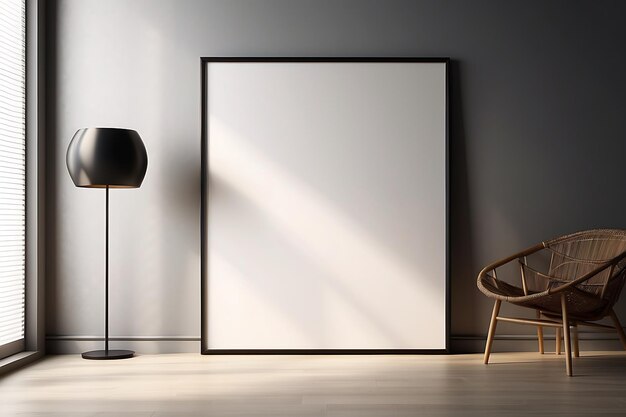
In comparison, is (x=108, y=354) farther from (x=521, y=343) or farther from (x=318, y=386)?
(x=521, y=343)

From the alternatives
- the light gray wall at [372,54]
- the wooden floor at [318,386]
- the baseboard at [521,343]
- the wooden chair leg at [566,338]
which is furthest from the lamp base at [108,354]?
the wooden chair leg at [566,338]

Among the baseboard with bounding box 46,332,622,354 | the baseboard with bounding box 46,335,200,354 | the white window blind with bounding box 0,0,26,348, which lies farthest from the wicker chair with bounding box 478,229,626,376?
the white window blind with bounding box 0,0,26,348

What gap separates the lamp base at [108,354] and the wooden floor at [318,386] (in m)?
0.06

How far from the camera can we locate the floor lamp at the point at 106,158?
3.78 metres

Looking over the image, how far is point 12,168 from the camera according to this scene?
391cm

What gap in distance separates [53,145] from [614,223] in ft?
11.1

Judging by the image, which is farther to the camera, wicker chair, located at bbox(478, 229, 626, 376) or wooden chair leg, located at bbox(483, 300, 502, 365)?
wooden chair leg, located at bbox(483, 300, 502, 365)

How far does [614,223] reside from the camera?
427 centimetres

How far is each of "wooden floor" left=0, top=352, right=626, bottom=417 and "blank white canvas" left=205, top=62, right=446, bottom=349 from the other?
237 millimetres

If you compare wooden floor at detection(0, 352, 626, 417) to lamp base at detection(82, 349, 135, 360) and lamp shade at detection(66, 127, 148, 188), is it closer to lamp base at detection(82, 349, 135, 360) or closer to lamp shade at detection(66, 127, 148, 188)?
lamp base at detection(82, 349, 135, 360)

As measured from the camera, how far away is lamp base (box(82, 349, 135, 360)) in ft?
13.0

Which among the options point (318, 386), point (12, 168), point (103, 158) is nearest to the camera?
point (318, 386)

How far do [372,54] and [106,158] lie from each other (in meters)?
1.66

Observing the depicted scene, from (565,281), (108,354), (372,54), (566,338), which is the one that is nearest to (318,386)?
(566,338)
